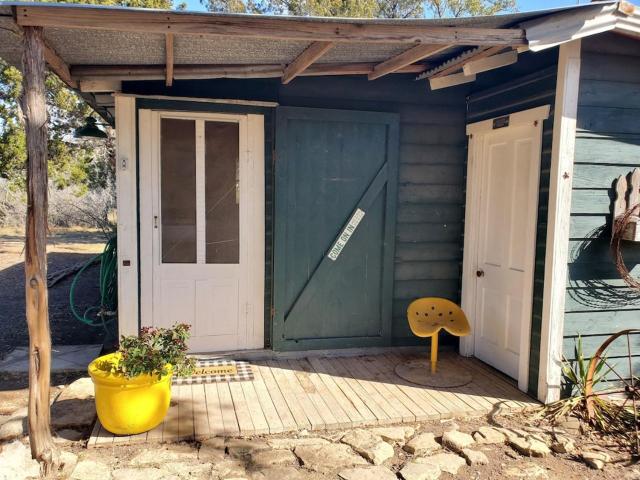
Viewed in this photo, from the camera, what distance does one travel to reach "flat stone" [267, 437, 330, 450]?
2746 millimetres

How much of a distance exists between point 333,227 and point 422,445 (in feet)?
6.11

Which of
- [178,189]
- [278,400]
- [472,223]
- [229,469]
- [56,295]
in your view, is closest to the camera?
[229,469]

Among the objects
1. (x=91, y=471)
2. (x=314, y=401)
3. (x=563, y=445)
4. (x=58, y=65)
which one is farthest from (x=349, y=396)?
(x=58, y=65)

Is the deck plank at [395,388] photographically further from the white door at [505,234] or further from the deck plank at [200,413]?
the deck plank at [200,413]

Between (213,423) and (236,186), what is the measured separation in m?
1.80

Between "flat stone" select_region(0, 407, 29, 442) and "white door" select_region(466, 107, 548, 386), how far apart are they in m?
3.12

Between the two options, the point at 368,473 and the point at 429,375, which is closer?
the point at 368,473

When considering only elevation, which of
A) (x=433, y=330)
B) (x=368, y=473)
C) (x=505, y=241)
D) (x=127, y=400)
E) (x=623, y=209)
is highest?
(x=623, y=209)

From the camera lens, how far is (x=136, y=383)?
2691 millimetres

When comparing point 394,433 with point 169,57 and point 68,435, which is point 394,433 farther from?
point 169,57

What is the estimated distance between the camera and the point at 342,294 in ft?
13.6

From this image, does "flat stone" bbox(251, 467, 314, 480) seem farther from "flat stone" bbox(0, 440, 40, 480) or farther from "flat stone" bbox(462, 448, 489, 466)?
"flat stone" bbox(0, 440, 40, 480)

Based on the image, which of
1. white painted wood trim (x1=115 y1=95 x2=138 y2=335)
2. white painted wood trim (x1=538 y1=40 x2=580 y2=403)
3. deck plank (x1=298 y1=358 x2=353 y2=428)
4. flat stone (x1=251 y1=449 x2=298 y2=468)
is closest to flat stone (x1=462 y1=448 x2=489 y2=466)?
deck plank (x1=298 y1=358 x2=353 y2=428)

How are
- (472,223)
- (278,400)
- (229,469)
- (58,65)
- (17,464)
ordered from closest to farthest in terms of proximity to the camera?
(17,464)
(229,469)
(58,65)
(278,400)
(472,223)
